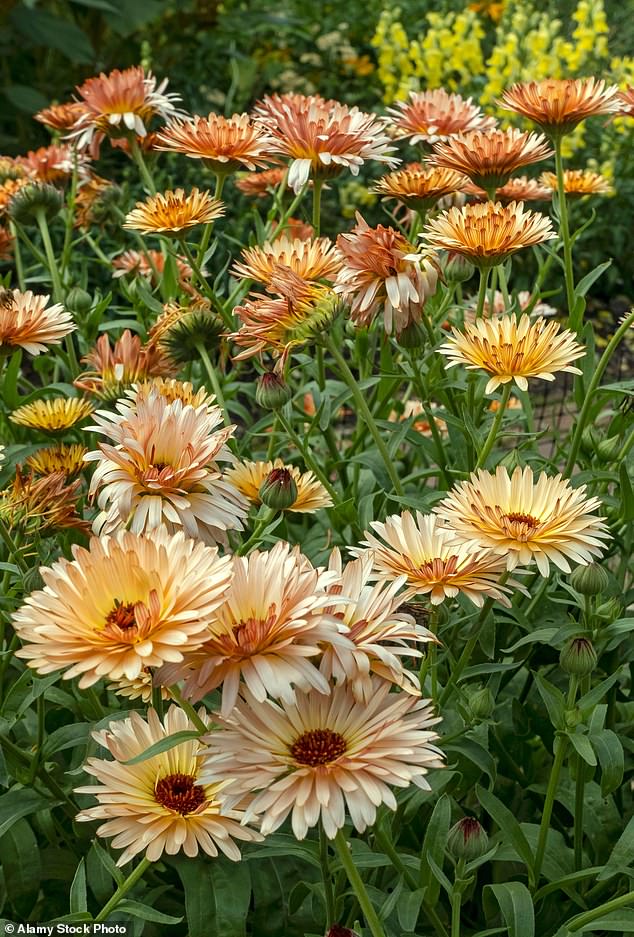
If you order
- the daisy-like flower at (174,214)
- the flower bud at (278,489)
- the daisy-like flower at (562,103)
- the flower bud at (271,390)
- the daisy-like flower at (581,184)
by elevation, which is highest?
the daisy-like flower at (581,184)

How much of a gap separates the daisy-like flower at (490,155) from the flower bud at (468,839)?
849mm

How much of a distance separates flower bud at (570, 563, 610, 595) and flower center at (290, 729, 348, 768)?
1.13 feet

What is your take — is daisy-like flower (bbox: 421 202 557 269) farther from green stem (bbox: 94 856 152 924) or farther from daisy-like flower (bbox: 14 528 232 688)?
green stem (bbox: 94 856 152 924)

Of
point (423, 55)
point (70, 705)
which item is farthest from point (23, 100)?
point (70, 705)

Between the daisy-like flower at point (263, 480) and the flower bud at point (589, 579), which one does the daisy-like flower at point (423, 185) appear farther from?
the flower bud at point (589, 579)

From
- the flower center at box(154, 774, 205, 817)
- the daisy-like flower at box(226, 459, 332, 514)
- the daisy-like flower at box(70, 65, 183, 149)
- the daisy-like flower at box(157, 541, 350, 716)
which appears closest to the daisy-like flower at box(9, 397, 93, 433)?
the daisy-like flower at box(226, 459, 332, 514)

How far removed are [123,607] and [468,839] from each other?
0.36 metres

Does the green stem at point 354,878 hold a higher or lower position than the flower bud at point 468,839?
lower

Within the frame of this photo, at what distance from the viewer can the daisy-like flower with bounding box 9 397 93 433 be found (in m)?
1.43

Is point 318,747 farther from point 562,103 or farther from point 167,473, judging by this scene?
point 562,103

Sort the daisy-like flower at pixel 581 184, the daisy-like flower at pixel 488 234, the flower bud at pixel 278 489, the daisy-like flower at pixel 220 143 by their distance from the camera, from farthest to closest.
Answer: the daisy-like flower at pixel 581 184 < the daisy-like flower at pixel 220 143 < the daisy-like flower at pixel 488 234 < the flower bud at pixel 278 489

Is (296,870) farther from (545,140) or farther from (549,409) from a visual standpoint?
(549,409)

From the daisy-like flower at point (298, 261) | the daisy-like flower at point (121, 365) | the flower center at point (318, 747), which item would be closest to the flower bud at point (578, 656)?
the flower center at point (318, 747)

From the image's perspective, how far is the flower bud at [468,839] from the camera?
918mm
